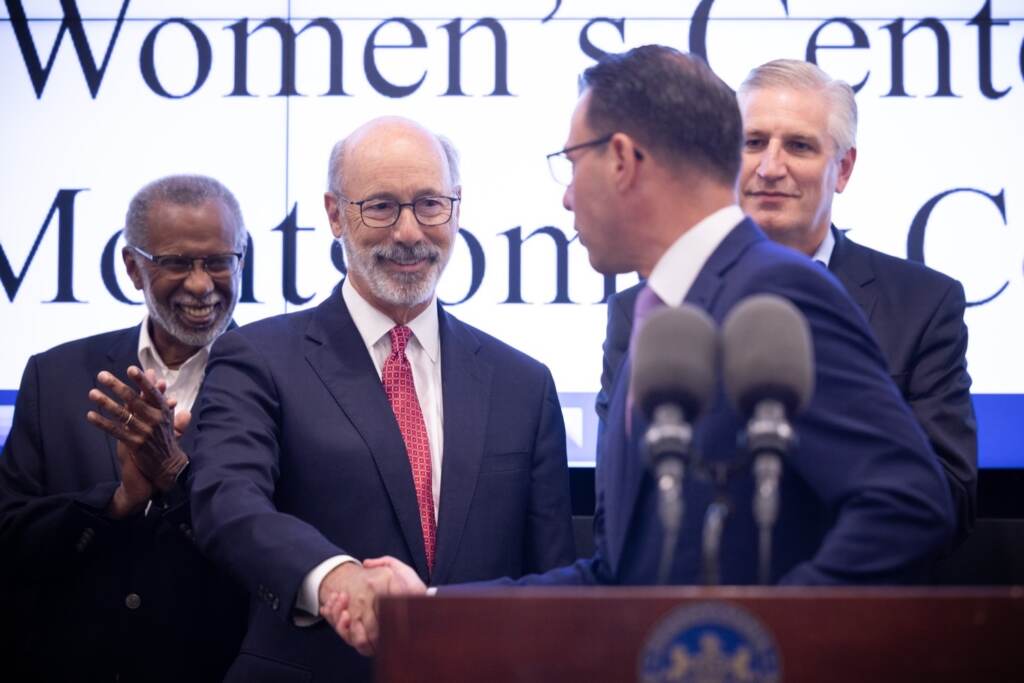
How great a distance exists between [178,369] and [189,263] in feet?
0.90

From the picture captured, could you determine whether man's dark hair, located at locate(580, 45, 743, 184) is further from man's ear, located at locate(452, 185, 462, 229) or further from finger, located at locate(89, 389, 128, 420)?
finger, located at locate(89, 389, 128, 420)

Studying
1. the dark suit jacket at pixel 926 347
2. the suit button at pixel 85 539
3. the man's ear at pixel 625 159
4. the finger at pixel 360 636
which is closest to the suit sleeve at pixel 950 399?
the dark suit jacket at pixel 926 347

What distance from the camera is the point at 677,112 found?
211 centimetres

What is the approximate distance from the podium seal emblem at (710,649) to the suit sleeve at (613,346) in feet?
5.19

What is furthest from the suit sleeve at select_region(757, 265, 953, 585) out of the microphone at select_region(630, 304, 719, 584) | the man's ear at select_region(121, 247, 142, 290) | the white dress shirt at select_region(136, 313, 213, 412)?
the man's ear at select_region(121, 247, 142, 290)

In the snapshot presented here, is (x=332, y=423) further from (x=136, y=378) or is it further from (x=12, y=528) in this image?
(x=12, y=528)

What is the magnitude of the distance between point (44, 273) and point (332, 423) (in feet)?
4.88

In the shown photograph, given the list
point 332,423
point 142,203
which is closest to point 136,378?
point 332,423

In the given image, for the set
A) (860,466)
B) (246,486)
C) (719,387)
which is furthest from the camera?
(246,486)

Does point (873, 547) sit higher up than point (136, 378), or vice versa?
point (136, 378)

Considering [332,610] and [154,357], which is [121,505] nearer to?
[154,357]

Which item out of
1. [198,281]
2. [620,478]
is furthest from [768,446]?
[198,281]

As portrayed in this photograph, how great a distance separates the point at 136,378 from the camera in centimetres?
296

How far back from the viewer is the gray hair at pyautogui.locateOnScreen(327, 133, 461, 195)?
127 inches
